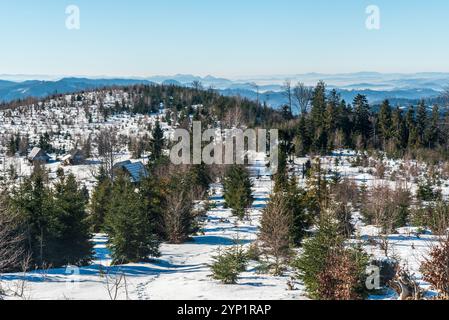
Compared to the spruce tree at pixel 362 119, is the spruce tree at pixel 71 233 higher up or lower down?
lower down

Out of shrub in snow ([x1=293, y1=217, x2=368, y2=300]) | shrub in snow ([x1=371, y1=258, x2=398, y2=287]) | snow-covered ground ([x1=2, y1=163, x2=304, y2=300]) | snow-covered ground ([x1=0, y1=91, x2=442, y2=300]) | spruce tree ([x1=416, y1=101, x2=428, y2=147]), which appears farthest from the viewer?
spruce tree ([x1=416, y1=101, x2=428, y2=147])

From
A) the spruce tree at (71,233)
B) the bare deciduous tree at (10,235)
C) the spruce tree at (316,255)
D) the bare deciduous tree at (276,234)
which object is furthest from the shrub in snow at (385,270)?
the bare deciduous tree at (10,235)

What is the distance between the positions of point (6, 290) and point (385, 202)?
17.8 m

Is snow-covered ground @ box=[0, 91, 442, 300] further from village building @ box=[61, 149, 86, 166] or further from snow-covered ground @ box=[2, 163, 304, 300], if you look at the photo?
village building @ box=[61, 149, 86, 166]

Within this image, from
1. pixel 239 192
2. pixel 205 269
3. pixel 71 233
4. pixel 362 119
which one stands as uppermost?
pixel 362 119

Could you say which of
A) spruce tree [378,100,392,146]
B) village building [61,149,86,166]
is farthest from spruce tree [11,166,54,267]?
spruce tree [378,100,392,146]

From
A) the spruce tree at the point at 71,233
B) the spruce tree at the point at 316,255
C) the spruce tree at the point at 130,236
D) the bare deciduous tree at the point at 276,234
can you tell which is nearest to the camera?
the spruce tree at the point at 316,255

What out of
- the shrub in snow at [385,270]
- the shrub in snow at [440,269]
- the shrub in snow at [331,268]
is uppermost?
the shrub in snow at [440,269]

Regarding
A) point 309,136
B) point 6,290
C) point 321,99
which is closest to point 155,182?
point 6,290

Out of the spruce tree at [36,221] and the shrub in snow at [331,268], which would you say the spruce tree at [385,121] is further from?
the spruce tree at [36,221]

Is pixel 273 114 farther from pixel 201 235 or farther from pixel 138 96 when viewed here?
pixel 201 235

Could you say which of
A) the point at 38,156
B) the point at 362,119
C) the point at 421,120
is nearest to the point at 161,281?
the point at 362,119

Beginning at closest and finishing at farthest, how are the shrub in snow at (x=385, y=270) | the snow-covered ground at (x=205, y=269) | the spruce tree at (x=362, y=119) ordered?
the snow-covered ground at (x=205, y=269) < the shrub in snow at (x=385, y=270) < the spruce tree at (x=362, y=119)

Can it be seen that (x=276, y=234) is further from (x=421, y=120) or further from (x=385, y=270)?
(x=421, y=120)
